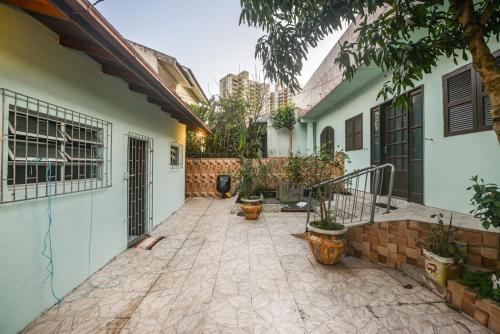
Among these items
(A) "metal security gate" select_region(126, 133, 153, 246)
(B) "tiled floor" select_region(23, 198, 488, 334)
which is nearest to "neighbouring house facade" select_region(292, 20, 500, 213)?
(B) "tiled floor" select_region(23, 198, 488, 334)

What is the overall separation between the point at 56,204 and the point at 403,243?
4281 millimetres

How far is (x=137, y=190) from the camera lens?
441 centimetres

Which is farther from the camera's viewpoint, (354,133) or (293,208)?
(354,133)

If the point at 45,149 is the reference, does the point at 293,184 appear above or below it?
below

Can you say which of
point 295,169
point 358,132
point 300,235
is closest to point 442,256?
point 300,235

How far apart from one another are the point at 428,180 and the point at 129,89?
5656 mm

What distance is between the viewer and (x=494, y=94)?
64.1 inches

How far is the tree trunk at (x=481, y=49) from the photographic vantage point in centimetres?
162

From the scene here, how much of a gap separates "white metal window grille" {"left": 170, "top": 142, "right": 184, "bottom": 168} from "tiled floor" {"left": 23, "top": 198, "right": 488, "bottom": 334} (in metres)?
3.51

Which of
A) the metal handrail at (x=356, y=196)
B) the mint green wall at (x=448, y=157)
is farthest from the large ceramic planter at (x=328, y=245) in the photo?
the mint green wall at (x=448, y=157)

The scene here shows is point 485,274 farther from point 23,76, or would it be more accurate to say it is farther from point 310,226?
point 23,76

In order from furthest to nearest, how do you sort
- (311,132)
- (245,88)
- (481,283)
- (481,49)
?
(311,132) < (245,88) < (481,283) < (481,49)

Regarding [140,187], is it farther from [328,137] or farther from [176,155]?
[328,137]

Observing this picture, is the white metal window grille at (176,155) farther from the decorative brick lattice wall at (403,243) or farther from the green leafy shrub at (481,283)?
the green leafy shrub at (481,283)
